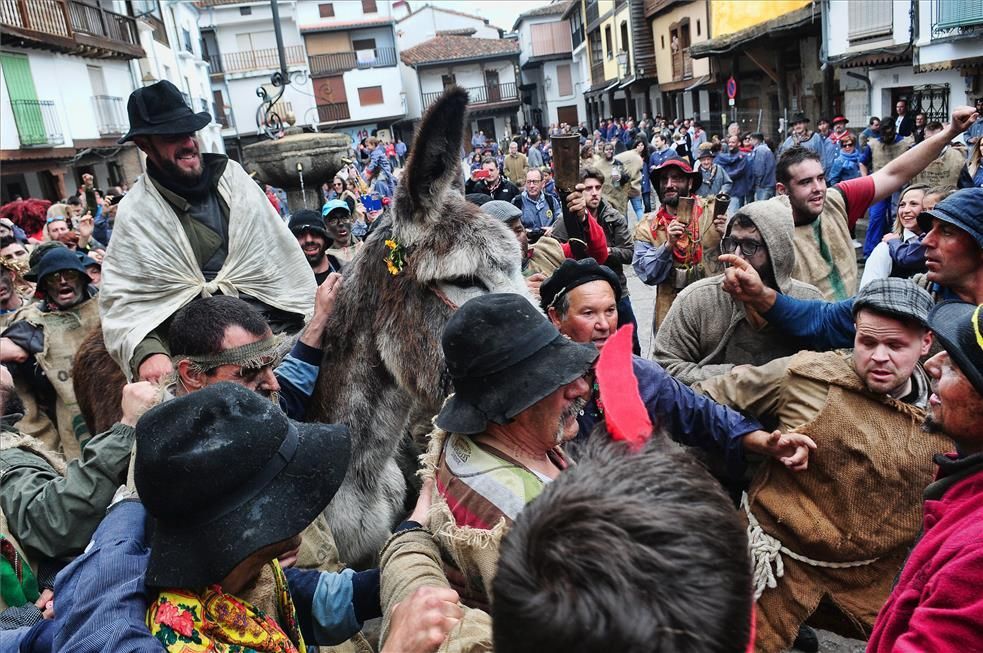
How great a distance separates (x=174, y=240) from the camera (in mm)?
3121

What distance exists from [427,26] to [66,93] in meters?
50.7

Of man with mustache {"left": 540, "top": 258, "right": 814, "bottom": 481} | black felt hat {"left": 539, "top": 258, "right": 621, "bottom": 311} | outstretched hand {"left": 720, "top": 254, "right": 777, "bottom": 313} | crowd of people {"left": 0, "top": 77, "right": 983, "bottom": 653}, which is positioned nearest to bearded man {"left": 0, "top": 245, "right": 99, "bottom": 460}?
crowd of people {"left": 0, "top": 77, "right": 983, "bottom": 653}

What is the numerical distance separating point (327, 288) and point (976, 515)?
230 cm

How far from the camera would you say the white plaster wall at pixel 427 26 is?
68812 mm

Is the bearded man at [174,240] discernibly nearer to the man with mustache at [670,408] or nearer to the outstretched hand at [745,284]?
the man with mustache at [670,408]

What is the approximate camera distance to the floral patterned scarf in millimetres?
1481

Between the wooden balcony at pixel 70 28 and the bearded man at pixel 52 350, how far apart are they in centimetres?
1950

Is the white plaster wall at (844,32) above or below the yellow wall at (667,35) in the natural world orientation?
below

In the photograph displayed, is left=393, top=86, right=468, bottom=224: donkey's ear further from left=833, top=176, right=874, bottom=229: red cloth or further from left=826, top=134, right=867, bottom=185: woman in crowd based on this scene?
left=826, top=134, right=867, bottom=185: woman in crowd

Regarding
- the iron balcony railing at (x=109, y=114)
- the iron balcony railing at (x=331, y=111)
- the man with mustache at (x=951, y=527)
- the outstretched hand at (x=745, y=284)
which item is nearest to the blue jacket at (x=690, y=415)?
the outstretched hand at (x=745, y=284)

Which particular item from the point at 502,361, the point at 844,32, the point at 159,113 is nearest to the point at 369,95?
the point at 844,32

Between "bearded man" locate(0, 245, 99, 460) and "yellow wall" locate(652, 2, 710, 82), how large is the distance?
2569 centimetres

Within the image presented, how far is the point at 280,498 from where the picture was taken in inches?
62.6

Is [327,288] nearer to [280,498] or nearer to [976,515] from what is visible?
[280,498]
